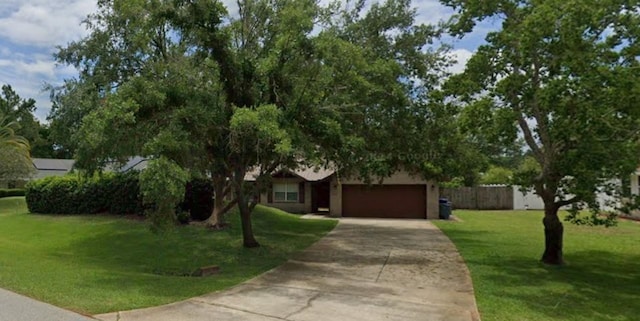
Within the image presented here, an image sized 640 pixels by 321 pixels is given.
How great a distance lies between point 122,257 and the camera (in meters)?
14.2

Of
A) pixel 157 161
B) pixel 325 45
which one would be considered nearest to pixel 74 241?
pixel 157 161

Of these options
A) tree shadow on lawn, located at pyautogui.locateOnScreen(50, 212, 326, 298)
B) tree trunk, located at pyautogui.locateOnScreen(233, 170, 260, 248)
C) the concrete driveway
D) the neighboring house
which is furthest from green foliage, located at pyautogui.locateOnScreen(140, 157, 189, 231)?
the neighboring house

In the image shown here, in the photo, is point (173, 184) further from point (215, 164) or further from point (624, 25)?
point (624, 25)

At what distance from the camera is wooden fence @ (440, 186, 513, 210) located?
36.8 metres

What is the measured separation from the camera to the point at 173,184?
10273 mm

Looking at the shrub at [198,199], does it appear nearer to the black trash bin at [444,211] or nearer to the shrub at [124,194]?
the shrub at [124,194]

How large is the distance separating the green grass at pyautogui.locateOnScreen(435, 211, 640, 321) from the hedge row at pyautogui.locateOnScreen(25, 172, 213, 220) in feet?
35.2

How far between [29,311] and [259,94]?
7814 millimetres

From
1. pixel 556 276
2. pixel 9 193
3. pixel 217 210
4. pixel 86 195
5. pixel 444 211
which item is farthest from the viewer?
pixel 9 193

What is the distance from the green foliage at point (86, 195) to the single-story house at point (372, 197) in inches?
357

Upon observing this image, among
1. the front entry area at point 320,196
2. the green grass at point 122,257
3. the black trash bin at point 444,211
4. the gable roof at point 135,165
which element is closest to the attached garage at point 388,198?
the black trash bin at point 444,211

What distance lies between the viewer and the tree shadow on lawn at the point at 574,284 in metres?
8.64

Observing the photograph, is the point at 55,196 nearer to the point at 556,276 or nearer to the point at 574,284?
the point at 556,276

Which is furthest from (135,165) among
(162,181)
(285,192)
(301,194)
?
(162,181)
